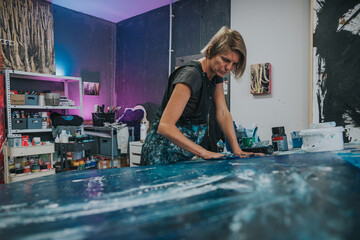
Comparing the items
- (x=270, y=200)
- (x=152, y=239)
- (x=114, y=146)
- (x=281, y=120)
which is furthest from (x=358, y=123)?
(x=114, y=146)

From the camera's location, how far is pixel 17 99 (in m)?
2.86

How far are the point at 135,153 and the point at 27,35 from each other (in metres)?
2.22

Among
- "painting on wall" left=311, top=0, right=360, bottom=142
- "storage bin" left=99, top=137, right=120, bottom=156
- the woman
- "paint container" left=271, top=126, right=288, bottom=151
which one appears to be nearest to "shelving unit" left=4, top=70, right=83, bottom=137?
"storage bin" left=99, top=137, right=120, bottom=156

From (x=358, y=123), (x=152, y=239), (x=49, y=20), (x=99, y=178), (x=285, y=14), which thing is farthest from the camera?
(x=49, y=20)

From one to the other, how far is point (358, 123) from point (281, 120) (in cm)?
66

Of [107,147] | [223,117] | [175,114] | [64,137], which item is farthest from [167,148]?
[107,147]

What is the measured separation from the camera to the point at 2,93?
2.78 m

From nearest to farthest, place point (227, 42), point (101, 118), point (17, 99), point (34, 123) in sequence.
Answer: point (227, 42), point (17, 99), point (34, 123), point (101, 118)

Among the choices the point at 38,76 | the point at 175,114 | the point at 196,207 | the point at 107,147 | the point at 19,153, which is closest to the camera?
the point at 196,207

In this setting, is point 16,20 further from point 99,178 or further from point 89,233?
point 89,233

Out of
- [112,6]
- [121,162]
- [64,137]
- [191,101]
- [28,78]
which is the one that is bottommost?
[121,162]

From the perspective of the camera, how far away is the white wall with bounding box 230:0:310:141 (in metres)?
2.35

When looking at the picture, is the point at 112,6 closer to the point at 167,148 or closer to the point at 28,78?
the point at 28,78

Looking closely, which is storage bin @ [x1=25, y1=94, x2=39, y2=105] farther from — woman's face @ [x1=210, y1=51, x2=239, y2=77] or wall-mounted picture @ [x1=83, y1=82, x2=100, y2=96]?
woman's face @ [x1=210, y1=51, x2=239, y2=77]
